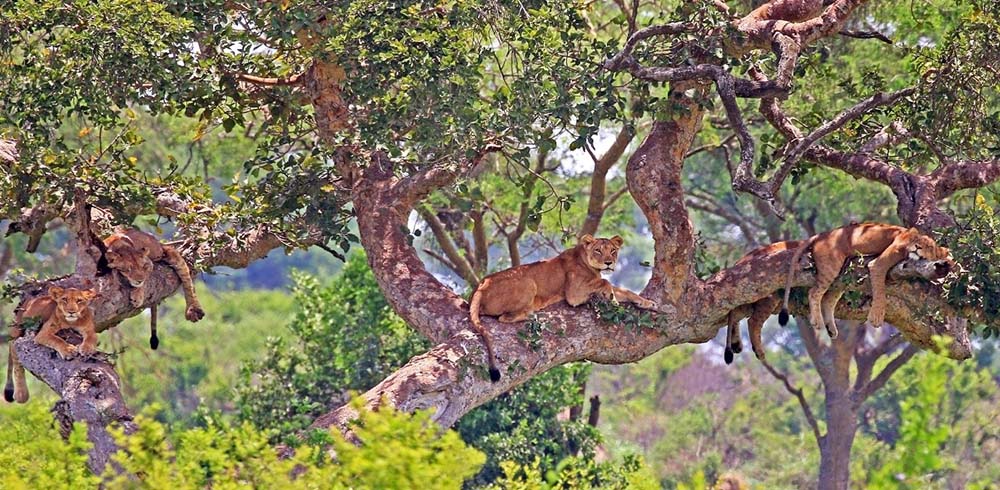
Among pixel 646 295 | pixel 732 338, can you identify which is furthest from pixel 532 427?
pixel 646 295

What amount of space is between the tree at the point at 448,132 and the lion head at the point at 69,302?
11.9 inches

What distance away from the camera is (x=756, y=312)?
32.9 feet

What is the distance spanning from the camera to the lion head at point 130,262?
32.4ft

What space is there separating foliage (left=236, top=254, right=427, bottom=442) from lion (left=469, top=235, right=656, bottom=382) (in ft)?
17.9

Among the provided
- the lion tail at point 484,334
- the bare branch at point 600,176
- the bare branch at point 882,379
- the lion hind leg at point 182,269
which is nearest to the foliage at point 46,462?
the lion hind leg at point 182,269

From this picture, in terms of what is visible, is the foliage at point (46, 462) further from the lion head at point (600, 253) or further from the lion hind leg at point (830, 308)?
the lion hind leg at point (830, 308)

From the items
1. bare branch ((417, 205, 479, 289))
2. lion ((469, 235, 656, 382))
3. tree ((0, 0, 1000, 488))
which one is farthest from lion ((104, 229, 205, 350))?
bare branch ((417, 205, 479, 289))

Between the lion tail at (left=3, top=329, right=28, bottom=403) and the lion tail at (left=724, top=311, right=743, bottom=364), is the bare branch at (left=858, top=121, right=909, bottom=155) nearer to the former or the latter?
the lion tail at (left=724, top=311, right=743, bottom=364)

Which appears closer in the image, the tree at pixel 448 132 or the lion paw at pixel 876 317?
the lion paw at pixel 876 317

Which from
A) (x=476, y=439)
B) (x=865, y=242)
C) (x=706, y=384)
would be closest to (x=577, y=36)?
(x=865, y=242)

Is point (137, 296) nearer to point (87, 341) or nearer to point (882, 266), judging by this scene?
point (87, 341)

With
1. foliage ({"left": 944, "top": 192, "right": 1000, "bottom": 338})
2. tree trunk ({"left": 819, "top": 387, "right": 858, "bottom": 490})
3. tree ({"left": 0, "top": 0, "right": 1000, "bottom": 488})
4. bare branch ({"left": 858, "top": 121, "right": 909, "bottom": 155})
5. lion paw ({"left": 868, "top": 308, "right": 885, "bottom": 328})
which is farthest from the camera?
tree trunk ({"left": 819, "top": 387, "right": 858, "bottom": 490})

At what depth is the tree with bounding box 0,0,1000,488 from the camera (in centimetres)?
952

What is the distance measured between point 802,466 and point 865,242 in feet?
54.8
